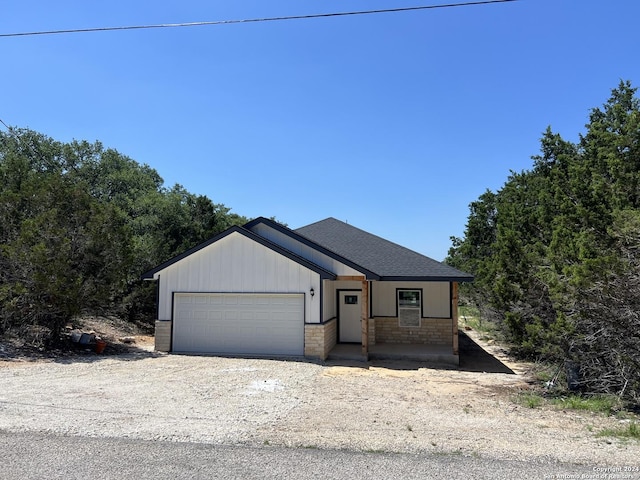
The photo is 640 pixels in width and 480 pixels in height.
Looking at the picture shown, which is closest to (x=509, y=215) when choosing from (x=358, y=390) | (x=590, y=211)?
(x=590, y=211)

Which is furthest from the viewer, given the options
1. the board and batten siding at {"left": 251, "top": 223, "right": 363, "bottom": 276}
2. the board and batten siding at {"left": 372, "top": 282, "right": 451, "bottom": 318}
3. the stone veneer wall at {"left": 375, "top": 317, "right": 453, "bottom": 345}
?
the board and batten siding at {"left": 372, "top": 282, "right": 451, "bottom": 318}

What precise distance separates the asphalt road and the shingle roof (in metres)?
8.25

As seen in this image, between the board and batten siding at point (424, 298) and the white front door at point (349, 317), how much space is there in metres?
0.87

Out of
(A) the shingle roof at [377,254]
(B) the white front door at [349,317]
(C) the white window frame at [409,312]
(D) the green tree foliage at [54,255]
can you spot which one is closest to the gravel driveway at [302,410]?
(D) the green tree foliage at [54,255]

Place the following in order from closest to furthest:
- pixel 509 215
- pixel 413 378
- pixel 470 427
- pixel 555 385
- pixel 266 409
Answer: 1. pixel 470 427
2. pixel 266 409
3. pixel 555 385
4. pixel 413 378
5. pixel 509 215

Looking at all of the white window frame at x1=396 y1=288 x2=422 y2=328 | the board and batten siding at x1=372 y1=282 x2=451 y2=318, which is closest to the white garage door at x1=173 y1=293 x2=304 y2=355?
the board and batten siding at x1=372 y1=282 x2=451 y2=318

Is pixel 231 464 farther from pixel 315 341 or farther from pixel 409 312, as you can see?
pixel 409 312

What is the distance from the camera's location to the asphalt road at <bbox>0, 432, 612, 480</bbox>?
4418 millimetres

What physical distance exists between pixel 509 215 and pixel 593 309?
1017cm

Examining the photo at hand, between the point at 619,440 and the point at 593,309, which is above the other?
the point at 593,309

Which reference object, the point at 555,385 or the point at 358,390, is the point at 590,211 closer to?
the point at 555,385

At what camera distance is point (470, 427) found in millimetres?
6234

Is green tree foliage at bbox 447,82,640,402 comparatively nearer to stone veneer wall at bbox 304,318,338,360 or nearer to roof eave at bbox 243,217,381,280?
roof eave at bbox 243,217,381,280

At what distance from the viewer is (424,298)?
15.6 metres
